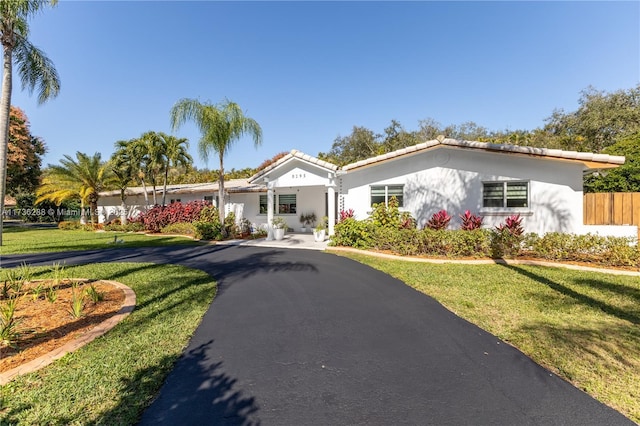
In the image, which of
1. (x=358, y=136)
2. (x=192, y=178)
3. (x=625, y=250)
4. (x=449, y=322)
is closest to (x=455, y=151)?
(x=625, y=250)

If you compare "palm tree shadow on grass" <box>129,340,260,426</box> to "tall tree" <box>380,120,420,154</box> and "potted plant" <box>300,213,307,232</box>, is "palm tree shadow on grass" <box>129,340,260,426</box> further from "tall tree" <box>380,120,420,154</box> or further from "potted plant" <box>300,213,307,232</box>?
"tall tree" <box>380,120,420,154</box>

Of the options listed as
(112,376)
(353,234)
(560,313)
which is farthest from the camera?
(353,234)

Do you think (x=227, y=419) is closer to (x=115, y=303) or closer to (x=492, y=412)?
(x=492, y=412)

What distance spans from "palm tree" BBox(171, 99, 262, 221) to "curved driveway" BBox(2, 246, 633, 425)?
11.6m

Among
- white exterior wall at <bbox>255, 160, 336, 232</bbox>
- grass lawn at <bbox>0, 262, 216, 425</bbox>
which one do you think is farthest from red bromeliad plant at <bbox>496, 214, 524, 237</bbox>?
grass lawn at <bbox>0, 262, 216, 425</bbox>

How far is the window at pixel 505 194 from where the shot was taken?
1191cm

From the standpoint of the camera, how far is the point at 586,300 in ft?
19.9

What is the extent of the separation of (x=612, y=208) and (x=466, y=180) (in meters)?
5.38

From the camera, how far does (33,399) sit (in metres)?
2.93

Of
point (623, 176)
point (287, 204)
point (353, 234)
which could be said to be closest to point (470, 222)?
point (353, 234)

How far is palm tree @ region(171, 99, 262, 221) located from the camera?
1517 cm

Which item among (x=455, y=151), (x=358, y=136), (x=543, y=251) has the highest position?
(x=358, y=136)

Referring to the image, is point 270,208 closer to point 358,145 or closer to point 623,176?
point 623,176

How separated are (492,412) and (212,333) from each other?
3965mm
